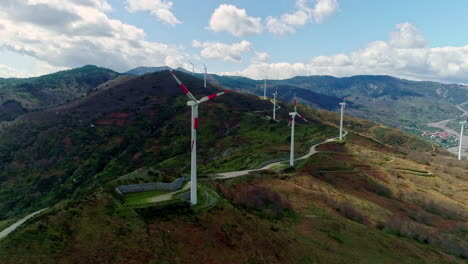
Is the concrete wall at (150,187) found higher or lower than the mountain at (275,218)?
higher

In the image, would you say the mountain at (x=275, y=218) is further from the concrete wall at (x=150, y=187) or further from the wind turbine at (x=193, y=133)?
the wind turbine at (x=193, y=133)

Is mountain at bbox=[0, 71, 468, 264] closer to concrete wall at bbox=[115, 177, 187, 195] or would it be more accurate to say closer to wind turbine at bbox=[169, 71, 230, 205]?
concrete wall at bbox=[115, 177, 187, 195]

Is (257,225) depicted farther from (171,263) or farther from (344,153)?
(344,153)

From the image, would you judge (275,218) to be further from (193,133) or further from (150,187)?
(193,133)

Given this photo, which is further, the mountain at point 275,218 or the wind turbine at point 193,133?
the wind turbine at point 193,133

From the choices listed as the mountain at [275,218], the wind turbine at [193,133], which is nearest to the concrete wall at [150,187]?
the mountain at [275,218]

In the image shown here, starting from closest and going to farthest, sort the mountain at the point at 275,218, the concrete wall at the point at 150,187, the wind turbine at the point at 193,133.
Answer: the mountain at the point at 275,218
the wind turbine at the point at 193,133
the concrete wall at the point at 150,187

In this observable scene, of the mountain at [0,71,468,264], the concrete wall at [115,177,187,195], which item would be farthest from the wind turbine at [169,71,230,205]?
the concrete wall at [115,177,187,195]

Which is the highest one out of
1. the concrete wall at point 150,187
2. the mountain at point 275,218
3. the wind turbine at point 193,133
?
the wind turbine at point 193,133

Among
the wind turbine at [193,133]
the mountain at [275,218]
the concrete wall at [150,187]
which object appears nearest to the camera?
the mountain at [275,218]
